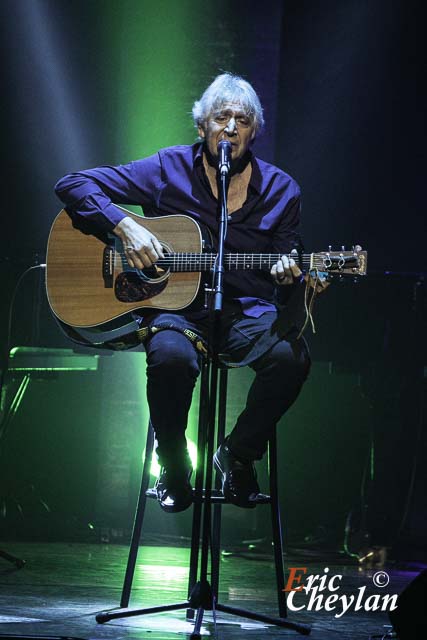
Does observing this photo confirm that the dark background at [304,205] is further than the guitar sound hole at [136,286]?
Yes

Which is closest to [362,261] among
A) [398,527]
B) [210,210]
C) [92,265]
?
[210,210]

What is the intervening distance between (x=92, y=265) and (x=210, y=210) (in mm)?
517

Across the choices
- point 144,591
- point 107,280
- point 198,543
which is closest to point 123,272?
point 107,280

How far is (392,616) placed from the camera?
7.38ft

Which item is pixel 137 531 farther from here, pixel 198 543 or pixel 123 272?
pixel 123 272

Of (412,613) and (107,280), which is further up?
(107,280)

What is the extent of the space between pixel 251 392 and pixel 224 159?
0.85 meters

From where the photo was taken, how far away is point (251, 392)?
3127 mm

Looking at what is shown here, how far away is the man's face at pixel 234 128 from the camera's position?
3388 millimetres

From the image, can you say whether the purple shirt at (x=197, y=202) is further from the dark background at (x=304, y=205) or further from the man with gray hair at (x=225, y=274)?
the dark background at (x=304, y=205)

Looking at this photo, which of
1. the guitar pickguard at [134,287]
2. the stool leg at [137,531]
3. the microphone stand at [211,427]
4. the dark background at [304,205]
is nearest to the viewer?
the microphone stand at [211,427]

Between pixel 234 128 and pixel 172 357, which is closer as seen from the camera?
pixel 172 357

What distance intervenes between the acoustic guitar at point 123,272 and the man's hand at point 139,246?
0.17ft

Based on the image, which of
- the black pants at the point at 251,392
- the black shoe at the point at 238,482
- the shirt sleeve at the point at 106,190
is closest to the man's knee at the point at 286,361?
the black pants at the point at 251,392
